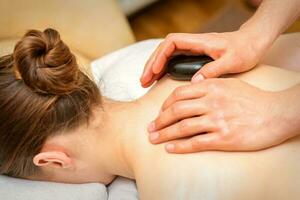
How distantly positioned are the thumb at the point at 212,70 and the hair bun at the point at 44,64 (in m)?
0.30

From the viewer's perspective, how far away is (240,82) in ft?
3.29

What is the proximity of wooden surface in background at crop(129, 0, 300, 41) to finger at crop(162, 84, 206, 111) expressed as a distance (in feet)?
4.26

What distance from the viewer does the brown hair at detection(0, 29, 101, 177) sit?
3.28ft

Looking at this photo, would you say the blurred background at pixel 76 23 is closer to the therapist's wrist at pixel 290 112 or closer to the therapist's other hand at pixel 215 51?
the therapist's other hand at pixel 215 51

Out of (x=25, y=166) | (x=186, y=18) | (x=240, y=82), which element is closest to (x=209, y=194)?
(x=240, y=82)

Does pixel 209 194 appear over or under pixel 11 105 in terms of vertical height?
under

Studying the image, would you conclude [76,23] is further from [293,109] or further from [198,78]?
[293,109]

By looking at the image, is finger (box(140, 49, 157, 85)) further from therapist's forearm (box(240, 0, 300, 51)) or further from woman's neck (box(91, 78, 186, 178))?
therapist's forearm (box(240, 0, 300, 51))

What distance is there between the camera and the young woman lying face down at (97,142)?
0.93m

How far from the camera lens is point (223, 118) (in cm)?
95

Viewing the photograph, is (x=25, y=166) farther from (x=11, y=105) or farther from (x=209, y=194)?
(x=209, y=194)

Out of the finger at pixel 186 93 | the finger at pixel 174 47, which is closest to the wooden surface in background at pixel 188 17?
the finger at pixel 174 47

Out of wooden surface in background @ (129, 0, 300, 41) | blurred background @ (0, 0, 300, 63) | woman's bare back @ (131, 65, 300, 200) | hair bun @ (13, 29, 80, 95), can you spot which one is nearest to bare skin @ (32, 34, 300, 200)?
woman's bare back @ (131, 65, 300, 200)

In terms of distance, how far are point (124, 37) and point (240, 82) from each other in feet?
2.52
